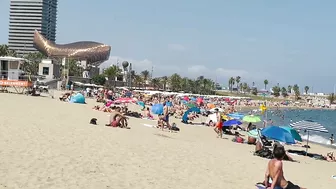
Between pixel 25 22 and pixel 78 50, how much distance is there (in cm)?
5214

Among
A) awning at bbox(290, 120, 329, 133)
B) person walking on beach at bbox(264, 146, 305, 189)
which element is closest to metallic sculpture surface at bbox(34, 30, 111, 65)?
awning at bbox(290, 120, 329, 133)

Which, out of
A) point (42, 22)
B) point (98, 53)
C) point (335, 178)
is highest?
point (42, 22)

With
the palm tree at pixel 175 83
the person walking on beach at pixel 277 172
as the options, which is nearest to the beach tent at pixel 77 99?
the person walking on beach at pixel 277 172

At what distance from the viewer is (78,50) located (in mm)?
121750

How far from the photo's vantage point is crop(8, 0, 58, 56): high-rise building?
519 ft

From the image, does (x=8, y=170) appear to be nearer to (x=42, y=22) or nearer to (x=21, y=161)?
(x=21, y=161)

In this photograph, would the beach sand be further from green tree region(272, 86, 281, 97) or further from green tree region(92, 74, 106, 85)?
green tree region(272, 86, 281, 97)

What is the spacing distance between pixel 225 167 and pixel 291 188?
9.26 feet

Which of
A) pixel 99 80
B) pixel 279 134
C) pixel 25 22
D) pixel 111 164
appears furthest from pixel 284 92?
pixel 111 164

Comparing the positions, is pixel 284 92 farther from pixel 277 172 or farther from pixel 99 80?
pixel 277 172

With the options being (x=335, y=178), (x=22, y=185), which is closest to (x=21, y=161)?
(x=22, y=185)

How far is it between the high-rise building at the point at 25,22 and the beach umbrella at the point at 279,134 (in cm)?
15530

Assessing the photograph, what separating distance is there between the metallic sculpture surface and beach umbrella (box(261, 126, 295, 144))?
365 feet

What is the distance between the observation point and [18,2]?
162625mm
